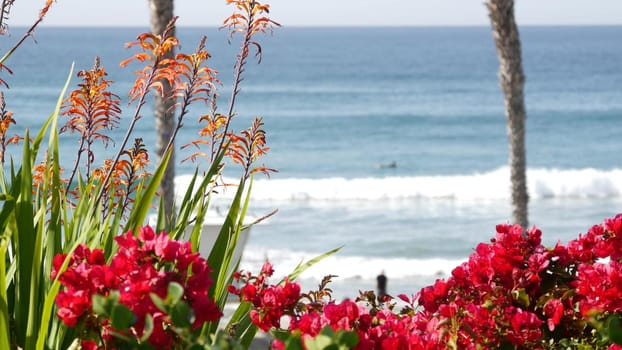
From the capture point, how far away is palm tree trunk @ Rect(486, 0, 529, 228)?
848 centimetres

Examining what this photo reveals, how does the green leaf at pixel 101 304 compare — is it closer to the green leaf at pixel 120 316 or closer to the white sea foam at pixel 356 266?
the green leaf at pixel 120 316

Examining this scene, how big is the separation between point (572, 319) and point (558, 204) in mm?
19424

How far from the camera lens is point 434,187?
22.3 m

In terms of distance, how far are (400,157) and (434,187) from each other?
136 inches

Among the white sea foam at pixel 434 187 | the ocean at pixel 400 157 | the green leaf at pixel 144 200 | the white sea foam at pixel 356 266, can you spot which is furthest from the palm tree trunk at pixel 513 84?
the white sea foam at pixel 434 187

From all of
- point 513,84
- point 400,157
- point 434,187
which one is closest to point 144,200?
point 513,84

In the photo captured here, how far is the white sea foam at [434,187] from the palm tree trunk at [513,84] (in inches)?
483

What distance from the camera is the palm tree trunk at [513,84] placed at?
334 inches

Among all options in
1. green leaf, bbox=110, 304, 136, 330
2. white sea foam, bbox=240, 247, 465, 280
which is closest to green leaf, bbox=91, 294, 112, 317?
green leaf, bbox=110, 304, 136, 330

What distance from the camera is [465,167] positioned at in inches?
963

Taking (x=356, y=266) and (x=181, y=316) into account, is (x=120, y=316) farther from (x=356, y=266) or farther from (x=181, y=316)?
(x=356, y=266)

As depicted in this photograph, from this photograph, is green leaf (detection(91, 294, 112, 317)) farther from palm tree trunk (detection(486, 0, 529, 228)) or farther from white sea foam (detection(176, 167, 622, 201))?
white sea foam (detection(176, 167, 622, 201))

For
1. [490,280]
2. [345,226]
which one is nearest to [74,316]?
[490,280]

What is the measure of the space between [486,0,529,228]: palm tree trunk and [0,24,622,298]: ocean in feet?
8.76
